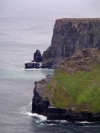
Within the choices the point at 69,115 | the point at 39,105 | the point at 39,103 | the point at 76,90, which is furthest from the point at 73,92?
the point at 39,105

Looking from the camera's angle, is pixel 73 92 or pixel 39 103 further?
pixel 73 92

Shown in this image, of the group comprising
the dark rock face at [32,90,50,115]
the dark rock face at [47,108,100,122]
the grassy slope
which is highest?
the grassy slope

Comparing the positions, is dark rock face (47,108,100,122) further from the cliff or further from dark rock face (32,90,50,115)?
dark rock face (32,90,50,115)

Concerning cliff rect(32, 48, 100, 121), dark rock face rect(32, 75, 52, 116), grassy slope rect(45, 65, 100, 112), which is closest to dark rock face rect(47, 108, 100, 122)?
cliff rect(32, 48, 100, 121)

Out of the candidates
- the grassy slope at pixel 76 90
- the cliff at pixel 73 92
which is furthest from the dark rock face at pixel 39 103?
the grassy slope at pixel 76 90

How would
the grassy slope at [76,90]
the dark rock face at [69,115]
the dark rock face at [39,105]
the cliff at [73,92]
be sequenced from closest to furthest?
the dark rock face at [69,115] < the cliff at [73,92] < the grassy slope at [76,90] < the dark rock face at [39,105]

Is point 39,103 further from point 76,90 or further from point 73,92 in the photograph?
point 76,90

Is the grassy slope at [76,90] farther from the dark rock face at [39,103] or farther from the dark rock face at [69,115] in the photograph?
the dark rock face at [39,103]
